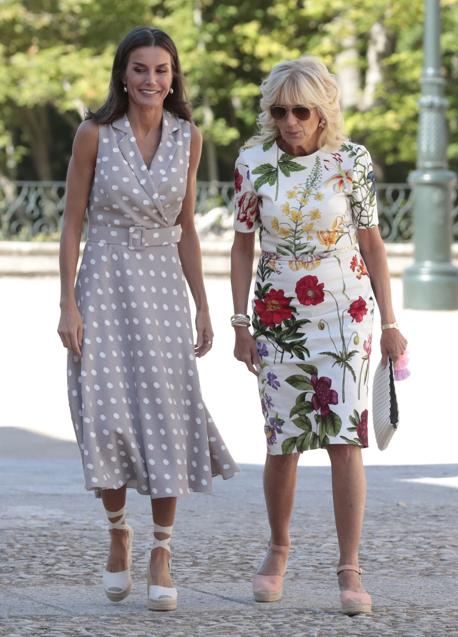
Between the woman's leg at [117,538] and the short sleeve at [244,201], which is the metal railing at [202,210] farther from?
the woman's leg at [117,538]

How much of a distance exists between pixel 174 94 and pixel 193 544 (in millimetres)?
1693

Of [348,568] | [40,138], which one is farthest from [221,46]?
[348,568]

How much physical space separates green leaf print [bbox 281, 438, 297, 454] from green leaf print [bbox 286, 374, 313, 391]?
6.4 inches

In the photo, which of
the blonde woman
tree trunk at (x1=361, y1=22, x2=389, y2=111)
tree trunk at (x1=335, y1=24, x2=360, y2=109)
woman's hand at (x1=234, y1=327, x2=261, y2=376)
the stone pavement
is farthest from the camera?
tree trunk at (x1=361, y1=22, x2=389, y2=111)

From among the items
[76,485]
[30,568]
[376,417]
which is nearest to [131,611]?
[30,568]

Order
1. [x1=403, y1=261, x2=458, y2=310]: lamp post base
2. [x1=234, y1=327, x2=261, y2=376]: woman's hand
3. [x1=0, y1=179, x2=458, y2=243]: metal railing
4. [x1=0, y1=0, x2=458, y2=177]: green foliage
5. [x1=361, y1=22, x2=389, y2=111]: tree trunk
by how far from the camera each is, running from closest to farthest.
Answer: [x1=234, y1=327, x2=261, y2=376]: woman's hand, [x1=403, y1=261, x2=458, y2=310]: lamp post base, [x1=0, y1=179, x2=458, y2=243]: metal railing, [x1=0, y1=0, x2=458, y2=177]: green foliage, [x1=361, y1=22, x2=389, y2=111]: tree trunk

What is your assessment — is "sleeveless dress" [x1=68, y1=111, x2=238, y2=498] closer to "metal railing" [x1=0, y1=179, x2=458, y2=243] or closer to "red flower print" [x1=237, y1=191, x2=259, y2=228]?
"red flower print" [x1=237, y1=191, x2=259, y2=228]

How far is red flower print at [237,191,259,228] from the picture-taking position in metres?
4.82

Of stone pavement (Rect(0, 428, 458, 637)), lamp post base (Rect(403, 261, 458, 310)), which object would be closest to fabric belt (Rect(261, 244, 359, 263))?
stone pavement (Rect(0, 428, 458, 637))

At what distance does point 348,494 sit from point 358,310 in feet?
1.83

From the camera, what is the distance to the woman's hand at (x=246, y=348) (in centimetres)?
486

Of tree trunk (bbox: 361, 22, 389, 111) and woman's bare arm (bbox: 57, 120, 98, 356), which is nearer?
woman's bare arm (bbox: 57, 120, 98, 356)

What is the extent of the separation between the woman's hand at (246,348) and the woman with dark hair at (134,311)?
0.51 ft

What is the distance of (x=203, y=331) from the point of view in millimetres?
4957
